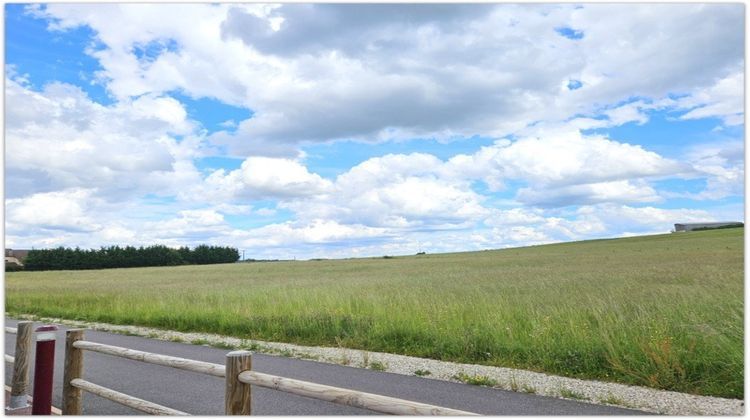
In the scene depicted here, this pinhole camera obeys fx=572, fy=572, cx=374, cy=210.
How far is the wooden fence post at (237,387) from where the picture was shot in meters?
4.33

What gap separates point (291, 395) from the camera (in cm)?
760

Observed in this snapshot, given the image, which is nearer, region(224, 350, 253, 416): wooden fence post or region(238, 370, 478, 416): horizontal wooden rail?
region(238, 370, 478, 416): horizontal wooden rail

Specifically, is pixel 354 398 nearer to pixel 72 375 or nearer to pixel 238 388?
pixel 238 388

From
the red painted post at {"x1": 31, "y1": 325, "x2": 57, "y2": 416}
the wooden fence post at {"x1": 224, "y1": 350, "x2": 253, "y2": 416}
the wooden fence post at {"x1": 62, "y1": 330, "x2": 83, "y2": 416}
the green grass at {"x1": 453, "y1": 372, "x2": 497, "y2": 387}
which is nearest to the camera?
the wooden fence post at {"x1": 224, "y1": 350, "x2": 253, "y2": 416}

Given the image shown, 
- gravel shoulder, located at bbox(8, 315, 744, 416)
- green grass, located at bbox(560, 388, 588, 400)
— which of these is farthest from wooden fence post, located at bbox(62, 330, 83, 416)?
green grass, located at bbox(560, 388, 588, 400)

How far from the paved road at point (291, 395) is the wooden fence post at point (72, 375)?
61 centimetres

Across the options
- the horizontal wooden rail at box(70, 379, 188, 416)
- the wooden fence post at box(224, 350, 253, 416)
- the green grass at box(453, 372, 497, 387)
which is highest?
the wooden fence post at box(224, 350, 253, 416)

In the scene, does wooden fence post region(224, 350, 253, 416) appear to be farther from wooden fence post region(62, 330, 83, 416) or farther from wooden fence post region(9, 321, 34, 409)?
wooden fence post region(9, 321, 34, 409)

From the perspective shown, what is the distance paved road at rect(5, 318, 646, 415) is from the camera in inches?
272

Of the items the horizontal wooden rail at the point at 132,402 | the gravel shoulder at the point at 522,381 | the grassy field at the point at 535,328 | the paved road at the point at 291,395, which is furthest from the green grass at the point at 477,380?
the horizontal wooden rail at the point at 132,402

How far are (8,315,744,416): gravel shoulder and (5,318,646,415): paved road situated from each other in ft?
0.99

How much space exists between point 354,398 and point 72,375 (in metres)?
4.41

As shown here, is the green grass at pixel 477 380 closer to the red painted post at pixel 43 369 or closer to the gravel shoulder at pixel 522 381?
the gravel shoulder at pixel 522 381

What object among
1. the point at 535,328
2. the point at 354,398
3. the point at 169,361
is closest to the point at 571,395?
the point at 535,328
